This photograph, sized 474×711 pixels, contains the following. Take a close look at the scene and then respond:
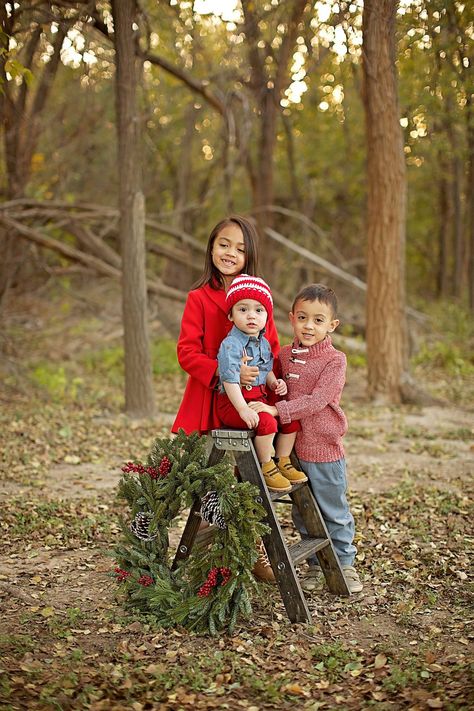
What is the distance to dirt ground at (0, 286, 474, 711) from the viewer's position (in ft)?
10.3

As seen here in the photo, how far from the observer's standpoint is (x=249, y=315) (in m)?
3.62

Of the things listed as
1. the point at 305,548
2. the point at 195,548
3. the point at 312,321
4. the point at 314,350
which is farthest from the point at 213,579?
the point at 312,321

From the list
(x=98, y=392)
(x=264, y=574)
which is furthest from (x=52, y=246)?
(x=264, y=574)

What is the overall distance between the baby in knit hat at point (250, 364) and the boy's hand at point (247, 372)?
12 millimetres

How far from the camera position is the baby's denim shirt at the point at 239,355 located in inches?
141

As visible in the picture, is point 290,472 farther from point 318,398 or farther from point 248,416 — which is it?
point 248,416

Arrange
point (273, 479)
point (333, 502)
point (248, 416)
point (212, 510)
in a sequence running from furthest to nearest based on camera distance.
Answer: point (333, 502) → point (273, 479) → point (212, 510) → point (248, 416)

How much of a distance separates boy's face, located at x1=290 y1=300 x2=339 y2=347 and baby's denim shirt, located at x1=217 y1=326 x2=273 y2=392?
200 mm

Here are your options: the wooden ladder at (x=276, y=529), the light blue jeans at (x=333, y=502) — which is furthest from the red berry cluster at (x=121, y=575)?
the light blue jeans at (x=333, y=502)

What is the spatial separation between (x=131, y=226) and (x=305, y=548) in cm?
523

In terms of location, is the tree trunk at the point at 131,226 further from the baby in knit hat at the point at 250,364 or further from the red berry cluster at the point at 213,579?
the red berry cluster at the point at 213,579

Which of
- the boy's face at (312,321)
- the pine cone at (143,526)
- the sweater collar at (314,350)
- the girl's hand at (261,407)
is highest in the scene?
the boy's face at (312,321)

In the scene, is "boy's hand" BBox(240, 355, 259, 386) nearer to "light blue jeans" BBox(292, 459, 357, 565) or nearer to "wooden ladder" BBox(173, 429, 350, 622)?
"wooden ladder" BBox(173, 429, 350, 622)

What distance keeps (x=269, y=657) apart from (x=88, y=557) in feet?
5.35
